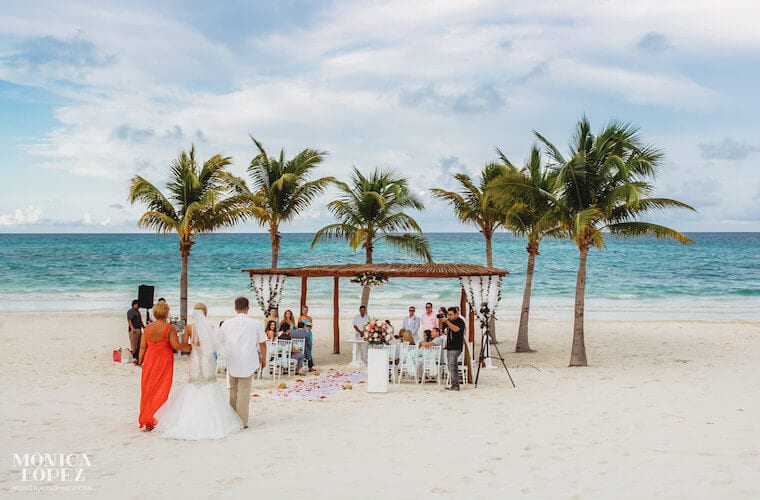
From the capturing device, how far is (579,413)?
30.3ft

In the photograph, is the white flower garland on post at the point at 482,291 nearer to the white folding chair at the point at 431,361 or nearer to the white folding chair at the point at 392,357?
the white folding chair at the point at 431,361

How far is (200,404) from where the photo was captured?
7.83 metres

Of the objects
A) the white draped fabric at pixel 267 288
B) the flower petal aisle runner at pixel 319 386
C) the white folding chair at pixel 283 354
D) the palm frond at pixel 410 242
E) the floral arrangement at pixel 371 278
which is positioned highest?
the palm frond at pixel 410 242

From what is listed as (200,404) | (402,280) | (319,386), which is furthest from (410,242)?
(402,280)

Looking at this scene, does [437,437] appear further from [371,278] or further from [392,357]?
[371,278]

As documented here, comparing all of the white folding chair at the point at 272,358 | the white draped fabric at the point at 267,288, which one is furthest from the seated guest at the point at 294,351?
the white draped fabric at the point at 267,288

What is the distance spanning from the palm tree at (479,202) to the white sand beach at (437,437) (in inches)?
176

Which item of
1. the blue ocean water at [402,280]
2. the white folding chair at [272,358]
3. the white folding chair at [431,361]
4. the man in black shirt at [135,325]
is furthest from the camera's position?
the blue ocean water at [402,280]

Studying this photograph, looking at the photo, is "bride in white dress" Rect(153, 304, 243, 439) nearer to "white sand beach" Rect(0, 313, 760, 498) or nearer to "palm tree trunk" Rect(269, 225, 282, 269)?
"white sand beach" Rect(0, 313, 760, 498)

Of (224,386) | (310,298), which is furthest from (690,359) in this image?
(310,298)

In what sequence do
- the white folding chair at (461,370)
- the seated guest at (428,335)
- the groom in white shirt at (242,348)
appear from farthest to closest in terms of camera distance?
the seated guest at (428,335), the white folding chair at (461,370), the groom in white shirt at (242,348)

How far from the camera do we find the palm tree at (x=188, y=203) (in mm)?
15531

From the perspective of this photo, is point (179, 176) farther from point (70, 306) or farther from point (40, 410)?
point (70, 306)

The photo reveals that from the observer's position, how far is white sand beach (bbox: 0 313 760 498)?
6.14 m
